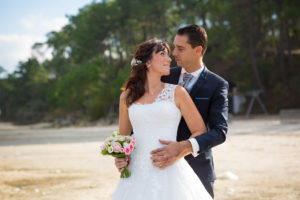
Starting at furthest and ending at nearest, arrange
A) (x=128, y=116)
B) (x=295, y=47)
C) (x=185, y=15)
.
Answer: (x=185, y=15) < (x=295, y=47) < (x=128, y=116)

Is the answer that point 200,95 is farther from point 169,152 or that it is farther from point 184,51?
point 169,152

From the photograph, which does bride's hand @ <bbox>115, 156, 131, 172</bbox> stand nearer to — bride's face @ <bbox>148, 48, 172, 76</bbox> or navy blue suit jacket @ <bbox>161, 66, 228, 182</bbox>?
navy blue suit jacket @ <bbox>161, 66, 228, 182</bbox>

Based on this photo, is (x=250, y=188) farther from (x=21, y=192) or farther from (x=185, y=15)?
(x=185, y=15)

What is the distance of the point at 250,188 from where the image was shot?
8.71 metres

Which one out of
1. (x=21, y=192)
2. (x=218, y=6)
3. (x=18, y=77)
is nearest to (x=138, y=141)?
(x=21, y=192)

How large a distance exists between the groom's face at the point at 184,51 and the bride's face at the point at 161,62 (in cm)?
37

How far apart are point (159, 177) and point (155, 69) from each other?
89 centimetres

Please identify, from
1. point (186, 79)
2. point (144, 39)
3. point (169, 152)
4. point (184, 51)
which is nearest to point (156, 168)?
point (169, 152)

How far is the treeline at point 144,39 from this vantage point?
121 ft

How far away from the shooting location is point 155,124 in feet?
10.7

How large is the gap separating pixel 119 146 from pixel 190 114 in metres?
0.62

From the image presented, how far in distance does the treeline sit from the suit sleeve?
104ft

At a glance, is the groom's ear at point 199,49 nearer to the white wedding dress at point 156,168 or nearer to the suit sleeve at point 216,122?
the suit sleeve at point 216,122

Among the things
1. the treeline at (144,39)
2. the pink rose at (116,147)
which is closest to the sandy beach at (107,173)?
the pink rose at (116,147)
